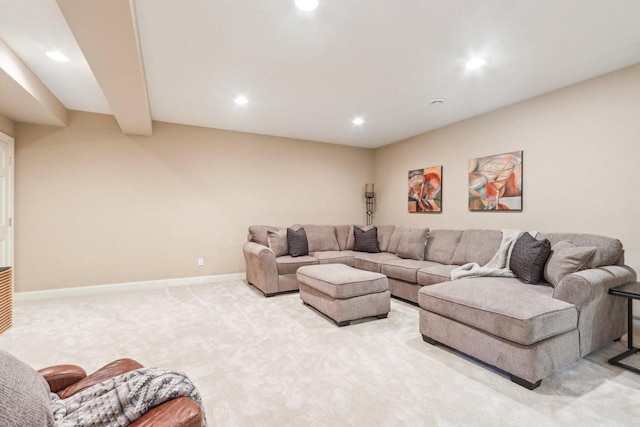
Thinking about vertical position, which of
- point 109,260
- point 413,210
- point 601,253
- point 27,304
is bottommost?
point 27,304

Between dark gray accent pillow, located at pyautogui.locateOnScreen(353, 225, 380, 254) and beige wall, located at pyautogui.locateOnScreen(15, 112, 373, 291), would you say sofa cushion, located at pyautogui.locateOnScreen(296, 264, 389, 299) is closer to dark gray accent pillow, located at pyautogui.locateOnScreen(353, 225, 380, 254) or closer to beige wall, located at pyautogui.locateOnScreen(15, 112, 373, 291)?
dark gray accent pillow, located at pyautogui.locateOnScreen(353, 225, 380, 254)

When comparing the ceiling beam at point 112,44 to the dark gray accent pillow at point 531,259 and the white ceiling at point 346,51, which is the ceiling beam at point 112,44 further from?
the dark gray accent pillow at point 531,259

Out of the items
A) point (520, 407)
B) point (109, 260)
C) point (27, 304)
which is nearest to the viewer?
point (520, 407)

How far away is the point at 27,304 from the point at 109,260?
37.0 inches

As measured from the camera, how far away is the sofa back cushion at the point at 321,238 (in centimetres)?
490

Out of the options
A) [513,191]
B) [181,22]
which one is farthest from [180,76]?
[513,191]

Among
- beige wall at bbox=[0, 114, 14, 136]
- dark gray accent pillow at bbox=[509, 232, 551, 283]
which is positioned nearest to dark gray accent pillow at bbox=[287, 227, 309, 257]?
dark gray accent pillow at bbox=[509, 232, 551, 283]

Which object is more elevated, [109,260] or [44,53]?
[44,53]

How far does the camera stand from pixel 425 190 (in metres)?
4.95

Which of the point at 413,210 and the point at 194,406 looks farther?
the point at 413,210

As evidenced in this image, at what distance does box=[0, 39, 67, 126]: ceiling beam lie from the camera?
2548mm

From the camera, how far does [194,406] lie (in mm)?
903

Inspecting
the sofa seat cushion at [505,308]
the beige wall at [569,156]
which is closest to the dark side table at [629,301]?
the sofa seat cushion at [505,308]

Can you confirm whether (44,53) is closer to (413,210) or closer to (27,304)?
(27,304)
